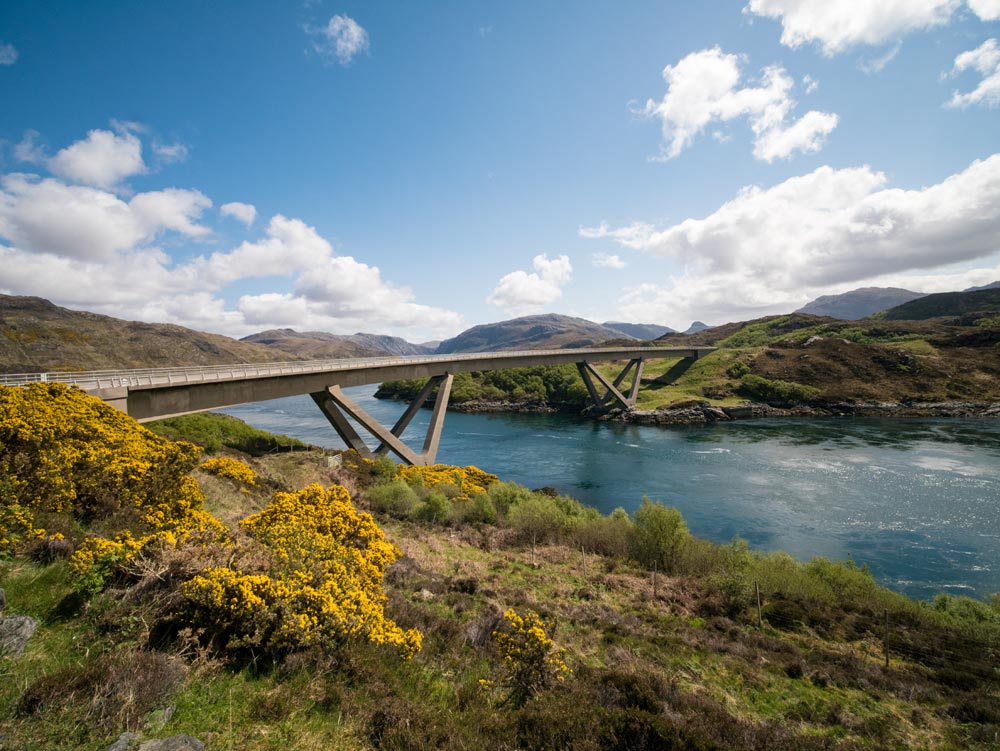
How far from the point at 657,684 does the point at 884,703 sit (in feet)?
18.5

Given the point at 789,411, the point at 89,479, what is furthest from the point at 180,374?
the point at 789,411

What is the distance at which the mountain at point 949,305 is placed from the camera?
148125 millimetres

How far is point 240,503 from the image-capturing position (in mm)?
15656

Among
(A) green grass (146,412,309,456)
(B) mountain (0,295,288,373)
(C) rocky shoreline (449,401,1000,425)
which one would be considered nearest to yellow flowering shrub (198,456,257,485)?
(A) green grass (146,412,309,456)

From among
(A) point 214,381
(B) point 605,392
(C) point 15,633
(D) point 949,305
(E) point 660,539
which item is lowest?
(E) point 660,539

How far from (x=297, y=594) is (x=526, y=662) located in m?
3.83

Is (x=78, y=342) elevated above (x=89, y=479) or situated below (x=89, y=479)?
above

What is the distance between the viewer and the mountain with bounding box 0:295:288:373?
7038cm

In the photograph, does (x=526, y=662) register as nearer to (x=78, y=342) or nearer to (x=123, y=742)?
(x=123, y=742)

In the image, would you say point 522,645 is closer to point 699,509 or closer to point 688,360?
point 699,509

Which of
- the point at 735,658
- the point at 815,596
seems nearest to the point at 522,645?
the point at 735,658

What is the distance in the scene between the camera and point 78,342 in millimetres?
85750

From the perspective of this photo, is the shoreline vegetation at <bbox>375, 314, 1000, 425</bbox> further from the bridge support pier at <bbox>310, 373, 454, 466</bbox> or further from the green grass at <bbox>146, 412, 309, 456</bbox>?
the green grass at <bbox>146, 412, 309, 456</bbox>

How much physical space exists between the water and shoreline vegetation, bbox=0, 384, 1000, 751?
8399mm
